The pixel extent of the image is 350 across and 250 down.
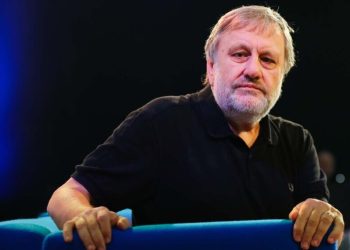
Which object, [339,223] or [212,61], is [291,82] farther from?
[339,223]

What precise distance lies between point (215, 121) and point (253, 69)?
0.51ft

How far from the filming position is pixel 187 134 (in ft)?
3.88

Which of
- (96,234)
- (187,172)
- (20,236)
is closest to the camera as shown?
(96,234)

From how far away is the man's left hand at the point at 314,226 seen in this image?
2.57 feet

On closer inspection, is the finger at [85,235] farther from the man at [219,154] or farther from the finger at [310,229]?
the finger at [310,229]

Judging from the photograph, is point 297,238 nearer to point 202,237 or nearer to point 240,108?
point 202,237

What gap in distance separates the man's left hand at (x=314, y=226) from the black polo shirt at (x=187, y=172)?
13.2 inches

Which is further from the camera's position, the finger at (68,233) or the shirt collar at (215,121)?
the shirt collar at (215,121)

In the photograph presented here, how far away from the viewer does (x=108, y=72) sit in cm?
281

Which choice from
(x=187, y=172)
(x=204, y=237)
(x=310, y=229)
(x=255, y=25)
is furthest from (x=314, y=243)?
(x=255, y=25)

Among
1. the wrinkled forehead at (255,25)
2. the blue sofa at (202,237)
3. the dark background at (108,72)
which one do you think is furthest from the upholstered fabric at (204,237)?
the dark background at (108,72)

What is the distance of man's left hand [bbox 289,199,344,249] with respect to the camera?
0.78 m

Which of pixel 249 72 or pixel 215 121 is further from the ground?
pixel 249 72

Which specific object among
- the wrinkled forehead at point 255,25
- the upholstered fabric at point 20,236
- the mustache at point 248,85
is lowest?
the upholstered fabric at point 20,236
